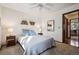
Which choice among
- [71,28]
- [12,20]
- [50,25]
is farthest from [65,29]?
[12,20]

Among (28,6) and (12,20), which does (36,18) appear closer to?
(28,6)

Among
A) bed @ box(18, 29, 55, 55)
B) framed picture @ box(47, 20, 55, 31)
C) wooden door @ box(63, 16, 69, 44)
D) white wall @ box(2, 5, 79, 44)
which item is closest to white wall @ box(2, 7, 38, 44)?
white wall @ box(2, 5, 79, 44)

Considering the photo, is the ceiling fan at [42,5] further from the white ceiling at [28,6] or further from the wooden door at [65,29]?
the wooden door at [65,29]

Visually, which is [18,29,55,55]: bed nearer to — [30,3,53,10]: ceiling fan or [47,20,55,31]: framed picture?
[47,20,55,31]: framed picture

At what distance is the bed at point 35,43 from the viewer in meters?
1.84

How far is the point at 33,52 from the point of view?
1.88 m

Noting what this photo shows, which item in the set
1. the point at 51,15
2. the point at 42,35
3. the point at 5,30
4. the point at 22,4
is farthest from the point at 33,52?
the point at 22,4

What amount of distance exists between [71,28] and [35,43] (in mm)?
745

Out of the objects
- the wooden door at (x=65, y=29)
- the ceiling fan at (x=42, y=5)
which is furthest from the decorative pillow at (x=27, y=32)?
the wooden door at (x=65, y=29)

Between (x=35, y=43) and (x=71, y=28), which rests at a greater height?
(x=71, y=28)

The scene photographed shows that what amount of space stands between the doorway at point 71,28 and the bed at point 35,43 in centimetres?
30

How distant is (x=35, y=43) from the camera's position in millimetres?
1870

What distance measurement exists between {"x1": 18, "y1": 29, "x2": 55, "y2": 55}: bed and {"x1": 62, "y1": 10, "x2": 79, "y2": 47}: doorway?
0.30 m

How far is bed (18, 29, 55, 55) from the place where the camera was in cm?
184
